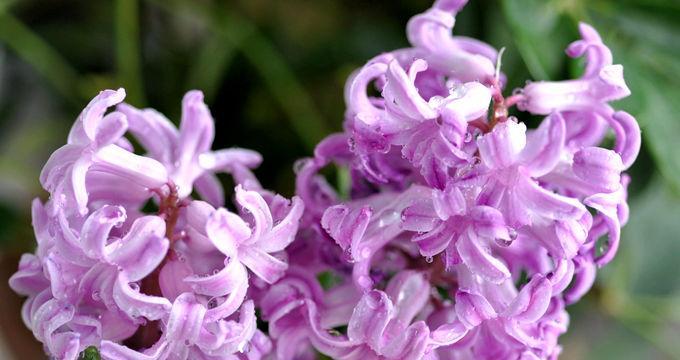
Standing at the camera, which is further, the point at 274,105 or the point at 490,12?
the point at 274,105

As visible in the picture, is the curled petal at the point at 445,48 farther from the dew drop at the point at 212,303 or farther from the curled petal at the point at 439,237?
the dew drop at the point at 212,303

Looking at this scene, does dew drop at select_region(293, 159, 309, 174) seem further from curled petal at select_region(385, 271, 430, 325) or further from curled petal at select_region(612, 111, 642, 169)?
curled petal at select_region(612, 111, 642, 169)

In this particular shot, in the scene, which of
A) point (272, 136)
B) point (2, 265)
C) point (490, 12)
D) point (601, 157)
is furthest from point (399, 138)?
point (2, 265)

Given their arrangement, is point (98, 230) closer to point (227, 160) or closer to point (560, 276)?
point (227, 160)

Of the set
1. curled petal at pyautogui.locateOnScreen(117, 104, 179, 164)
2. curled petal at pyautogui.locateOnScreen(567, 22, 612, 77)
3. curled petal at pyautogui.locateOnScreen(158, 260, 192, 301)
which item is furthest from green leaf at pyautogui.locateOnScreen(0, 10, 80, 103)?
curled petal at pyautogui.locateOnScreen(567, 22, 612, 77)

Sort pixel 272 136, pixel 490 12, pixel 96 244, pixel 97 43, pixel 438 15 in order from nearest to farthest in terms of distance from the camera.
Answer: pixel 96 244, pixel 438 15, pixel 490 12, pixel 272 136, pixel 97 43

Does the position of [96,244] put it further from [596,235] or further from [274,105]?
[274,105]
